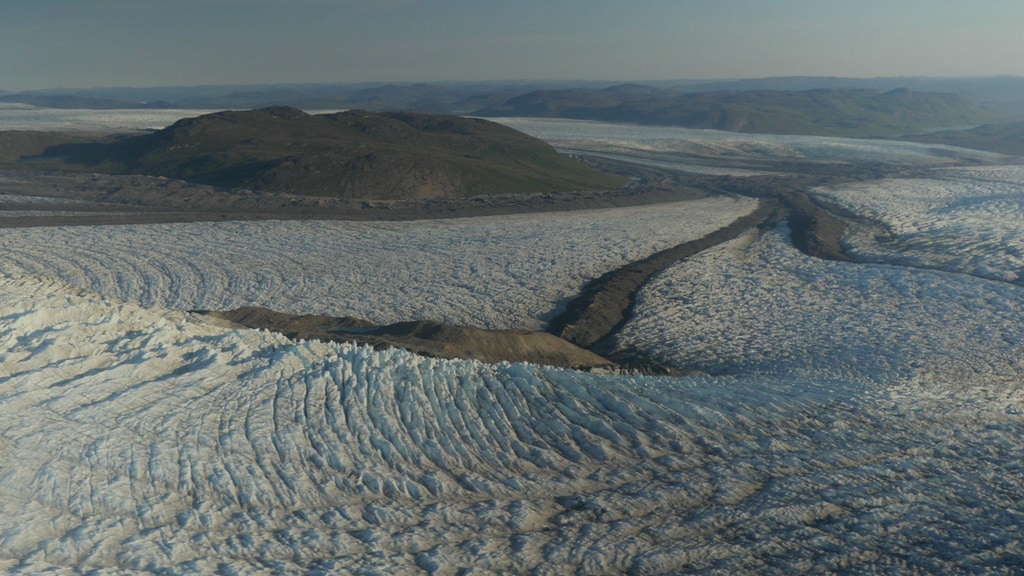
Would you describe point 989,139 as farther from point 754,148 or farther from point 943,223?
point 943,223

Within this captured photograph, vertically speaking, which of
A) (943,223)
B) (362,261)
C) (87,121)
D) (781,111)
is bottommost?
(362,261)

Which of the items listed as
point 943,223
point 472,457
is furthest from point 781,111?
point 472,457

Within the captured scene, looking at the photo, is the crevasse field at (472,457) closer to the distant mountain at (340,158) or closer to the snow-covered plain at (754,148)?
the distant mountain at (340,158)

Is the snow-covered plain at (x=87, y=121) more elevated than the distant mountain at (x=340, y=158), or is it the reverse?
the snow-covered plain at (x=87, y=121)

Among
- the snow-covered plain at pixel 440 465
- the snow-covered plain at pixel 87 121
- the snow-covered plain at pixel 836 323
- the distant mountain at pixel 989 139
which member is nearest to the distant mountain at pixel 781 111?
the distant mountain at pixel 989 139

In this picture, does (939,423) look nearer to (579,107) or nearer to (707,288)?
(707,288)

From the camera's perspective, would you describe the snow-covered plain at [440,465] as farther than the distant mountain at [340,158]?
No
